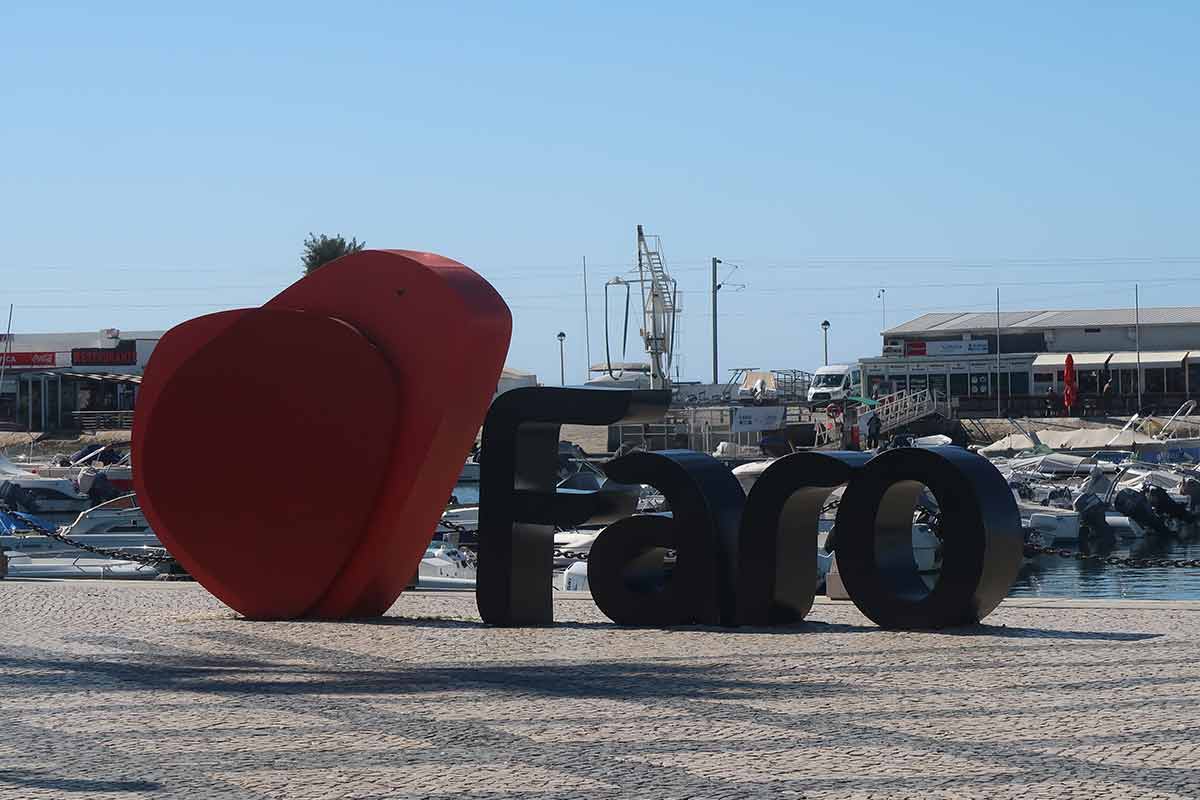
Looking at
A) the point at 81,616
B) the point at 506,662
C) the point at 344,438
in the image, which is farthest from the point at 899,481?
the point at 81,616

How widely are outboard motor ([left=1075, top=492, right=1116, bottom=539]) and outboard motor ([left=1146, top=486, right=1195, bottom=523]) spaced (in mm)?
2367

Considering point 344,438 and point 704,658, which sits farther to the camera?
point 344,438

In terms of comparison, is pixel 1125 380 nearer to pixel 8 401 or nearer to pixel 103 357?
pixel 103 357

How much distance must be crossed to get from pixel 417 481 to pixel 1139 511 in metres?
32.4

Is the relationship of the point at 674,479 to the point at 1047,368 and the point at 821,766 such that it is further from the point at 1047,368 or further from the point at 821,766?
the point at 1047,368

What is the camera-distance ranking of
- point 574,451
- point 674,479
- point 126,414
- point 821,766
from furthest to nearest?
point 126,414
point 574,451
point 674,479
point 821,766

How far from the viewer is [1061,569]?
35375 millimetres

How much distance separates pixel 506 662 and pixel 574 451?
153 feet

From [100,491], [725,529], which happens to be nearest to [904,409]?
[100,491]

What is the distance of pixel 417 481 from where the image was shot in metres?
13.8

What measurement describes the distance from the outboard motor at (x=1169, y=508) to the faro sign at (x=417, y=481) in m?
31.7

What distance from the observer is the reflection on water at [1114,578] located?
29.2 metres

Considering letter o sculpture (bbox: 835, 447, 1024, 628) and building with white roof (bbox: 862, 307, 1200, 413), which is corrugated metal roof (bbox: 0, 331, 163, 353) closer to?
building with white roof (bbox: 862, 307, 1200, 413)

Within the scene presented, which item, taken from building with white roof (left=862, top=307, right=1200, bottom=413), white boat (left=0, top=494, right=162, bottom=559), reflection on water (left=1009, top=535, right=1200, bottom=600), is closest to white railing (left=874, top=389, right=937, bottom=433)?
building with white roof (left=862, top=307, right=1200, bottom=413)
